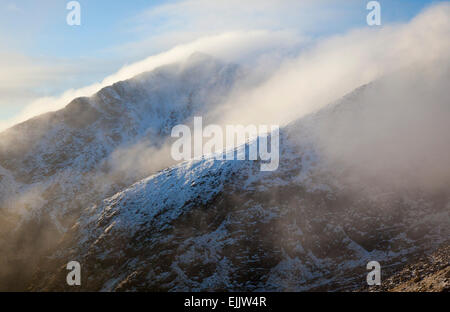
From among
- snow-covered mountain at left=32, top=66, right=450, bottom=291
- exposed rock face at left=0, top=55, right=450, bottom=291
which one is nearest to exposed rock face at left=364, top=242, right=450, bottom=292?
exposed rock face at left=0, top=55, right=450, bottom=291

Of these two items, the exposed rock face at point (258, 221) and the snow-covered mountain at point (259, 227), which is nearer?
the snow-covered mountain at point (259, 227)

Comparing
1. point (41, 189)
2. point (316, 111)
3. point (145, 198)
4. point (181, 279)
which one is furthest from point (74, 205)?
point (316, 111)

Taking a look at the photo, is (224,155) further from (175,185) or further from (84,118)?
(84,118)

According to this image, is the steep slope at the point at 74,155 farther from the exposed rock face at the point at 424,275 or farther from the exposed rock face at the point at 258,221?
the exposed rock face at the point at 424,275

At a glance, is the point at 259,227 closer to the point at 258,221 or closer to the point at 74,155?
the point at 258,221

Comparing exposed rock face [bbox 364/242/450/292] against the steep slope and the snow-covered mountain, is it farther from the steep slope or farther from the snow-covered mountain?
the steep slope

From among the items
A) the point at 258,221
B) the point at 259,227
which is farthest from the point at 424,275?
the point at 258,221

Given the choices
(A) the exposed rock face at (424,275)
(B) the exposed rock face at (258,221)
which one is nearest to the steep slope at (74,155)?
(B) the exposed rock face at (258,221)
